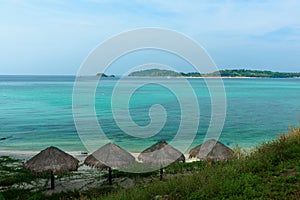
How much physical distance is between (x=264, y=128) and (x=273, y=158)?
2264 centimetres

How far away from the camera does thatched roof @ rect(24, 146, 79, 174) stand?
10531 millimetres

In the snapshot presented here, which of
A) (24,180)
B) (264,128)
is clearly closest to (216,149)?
(24,180)

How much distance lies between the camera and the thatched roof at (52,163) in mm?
10531

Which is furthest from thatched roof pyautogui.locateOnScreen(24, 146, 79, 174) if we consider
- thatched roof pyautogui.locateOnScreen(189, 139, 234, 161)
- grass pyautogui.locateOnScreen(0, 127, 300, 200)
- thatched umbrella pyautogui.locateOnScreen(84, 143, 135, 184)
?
grass pyautogui.locateOnScreen(0, 127, 300, 200)

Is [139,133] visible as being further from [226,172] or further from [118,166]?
[226,172]

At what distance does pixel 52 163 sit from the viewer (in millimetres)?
10609

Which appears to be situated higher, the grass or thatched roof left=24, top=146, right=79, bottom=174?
the grass

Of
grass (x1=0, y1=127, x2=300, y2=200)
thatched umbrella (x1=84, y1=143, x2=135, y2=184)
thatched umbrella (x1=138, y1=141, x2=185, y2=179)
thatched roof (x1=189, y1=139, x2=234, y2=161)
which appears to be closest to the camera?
grass (x1=0, y1=127, x2=300, y2=200)

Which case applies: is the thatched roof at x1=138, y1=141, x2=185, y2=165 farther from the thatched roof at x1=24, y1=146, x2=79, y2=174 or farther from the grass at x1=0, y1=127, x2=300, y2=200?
the grass at x1=0, y1=127, x2=300, y2=200

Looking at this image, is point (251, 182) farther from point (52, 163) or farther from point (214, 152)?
point (52, 163)

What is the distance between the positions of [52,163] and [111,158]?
201 cm

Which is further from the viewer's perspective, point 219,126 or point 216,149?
point 219,126

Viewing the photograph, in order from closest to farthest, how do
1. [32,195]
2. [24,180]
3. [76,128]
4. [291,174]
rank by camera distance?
1. [291,174]
2. [32,195]
3. [24,180]
4. [76,128]

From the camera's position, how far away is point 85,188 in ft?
34.1
